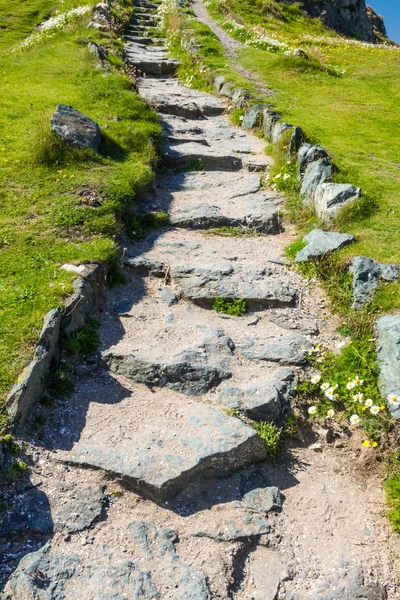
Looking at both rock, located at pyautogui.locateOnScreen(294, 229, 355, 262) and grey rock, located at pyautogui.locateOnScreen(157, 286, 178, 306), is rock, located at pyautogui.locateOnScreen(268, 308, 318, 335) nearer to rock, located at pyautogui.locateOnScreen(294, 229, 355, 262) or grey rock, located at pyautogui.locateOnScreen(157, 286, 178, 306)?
rock, located at pyautogui.locateOnScreen(294, 229, 355, 262)

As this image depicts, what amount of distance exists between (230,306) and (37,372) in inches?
142

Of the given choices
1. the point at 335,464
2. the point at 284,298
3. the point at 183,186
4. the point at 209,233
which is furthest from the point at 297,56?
the point at 335,464

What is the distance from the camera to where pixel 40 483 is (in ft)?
17.0

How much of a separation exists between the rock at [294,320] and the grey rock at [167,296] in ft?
5.67

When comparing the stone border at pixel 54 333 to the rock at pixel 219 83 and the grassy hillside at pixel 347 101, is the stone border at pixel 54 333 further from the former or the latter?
the rock at pixel 219 83

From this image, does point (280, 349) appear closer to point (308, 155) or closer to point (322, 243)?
point (322, 243)

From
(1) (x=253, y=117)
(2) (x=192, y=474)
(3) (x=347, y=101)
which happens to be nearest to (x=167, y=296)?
(2) (x=192, y=474)

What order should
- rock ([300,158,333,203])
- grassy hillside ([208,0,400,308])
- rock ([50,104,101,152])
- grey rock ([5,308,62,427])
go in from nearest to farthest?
grey rock ([5,308,62,427])
grassy hillside ([208,0,400,308])
rock ([300,158,333,203])
rock ([50,104,101,152])

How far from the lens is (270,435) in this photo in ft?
20.1

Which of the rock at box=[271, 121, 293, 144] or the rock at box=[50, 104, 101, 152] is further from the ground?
the rock at box=[271, 121, 293, 144]

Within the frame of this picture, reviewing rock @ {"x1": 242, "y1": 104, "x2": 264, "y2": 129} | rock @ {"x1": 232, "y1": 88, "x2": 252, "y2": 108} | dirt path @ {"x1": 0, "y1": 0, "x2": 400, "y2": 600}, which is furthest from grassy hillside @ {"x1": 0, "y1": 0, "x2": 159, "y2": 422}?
rock @ {"x1": 232, "y1": 88, "x2": 252, "y2": 108}

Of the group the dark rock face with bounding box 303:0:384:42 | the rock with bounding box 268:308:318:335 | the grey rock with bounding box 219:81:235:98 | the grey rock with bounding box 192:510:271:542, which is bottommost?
the grey rock with bounding box 192:510:271:542

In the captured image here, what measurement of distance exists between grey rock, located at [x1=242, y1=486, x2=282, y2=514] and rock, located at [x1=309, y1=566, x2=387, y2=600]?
0.90 metres

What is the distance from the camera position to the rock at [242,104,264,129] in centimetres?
1570
